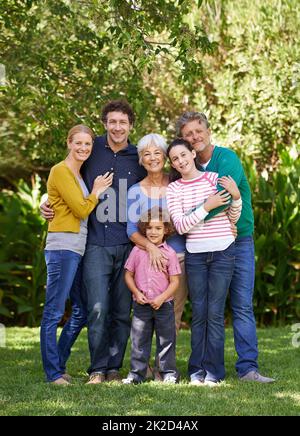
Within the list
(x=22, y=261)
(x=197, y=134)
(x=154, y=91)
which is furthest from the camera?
(x=154, y=91)

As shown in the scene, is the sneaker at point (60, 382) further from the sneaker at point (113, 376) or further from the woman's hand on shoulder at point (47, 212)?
the woman's hand on shoulder at point (47, 212)

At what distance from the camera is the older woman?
5836mm

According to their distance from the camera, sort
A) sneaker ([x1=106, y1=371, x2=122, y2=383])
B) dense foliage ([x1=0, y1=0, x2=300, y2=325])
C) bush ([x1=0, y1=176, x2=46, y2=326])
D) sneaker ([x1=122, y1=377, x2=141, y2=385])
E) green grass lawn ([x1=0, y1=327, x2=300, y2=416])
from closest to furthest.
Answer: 1. green grass lawn ([x1=0, y1=327, x2=300, y2=416])
2. sneaker ([x1=122, y1=377, x2=141, y2=385])
3. sneaker ([x1=106, y1=371, x2=122, y2=383])
4. dense foliage ([x1=0, y1=0, x2=300, y2=325])
5. bush ([x1=0, y1=176, x2=46, y2=326])

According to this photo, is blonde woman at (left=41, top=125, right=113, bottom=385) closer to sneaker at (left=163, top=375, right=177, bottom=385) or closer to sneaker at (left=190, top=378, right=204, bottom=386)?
sneaker at (left=163, top=375, right=177, bottom=385)

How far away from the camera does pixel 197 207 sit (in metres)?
5.74

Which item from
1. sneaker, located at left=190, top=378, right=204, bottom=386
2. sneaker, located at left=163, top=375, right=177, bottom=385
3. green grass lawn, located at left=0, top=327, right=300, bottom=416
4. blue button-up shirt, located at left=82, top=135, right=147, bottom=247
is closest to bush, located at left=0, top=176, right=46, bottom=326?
green grass lawn, located at left=0, top=327, right=300, bottom=416

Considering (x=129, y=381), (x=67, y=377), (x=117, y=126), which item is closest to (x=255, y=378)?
(x=129, y=381)

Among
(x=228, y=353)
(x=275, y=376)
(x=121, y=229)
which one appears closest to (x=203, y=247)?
(x=121, y=229)

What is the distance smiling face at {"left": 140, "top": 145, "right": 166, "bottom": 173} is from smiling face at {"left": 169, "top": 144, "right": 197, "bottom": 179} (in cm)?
9

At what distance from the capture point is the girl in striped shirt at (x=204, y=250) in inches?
227

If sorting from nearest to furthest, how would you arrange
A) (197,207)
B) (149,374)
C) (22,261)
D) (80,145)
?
(197,207) → (80,145) → (149,374) → (22,261)

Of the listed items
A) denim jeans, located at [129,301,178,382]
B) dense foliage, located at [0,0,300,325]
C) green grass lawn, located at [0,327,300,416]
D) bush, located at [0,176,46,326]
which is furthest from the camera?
bush, located at [0,176,46,326]

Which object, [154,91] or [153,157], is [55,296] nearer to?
[153,157]

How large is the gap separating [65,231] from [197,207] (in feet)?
3.18
